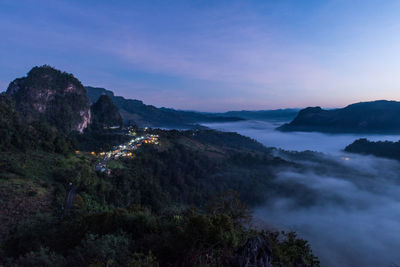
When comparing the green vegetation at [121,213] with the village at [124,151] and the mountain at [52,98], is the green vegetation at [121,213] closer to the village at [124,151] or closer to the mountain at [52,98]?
the village at [124,151]

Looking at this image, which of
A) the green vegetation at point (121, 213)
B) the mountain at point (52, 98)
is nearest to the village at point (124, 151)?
the green vegetation at point (121, 213)

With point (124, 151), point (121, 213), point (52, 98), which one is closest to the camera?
point (121, 213)

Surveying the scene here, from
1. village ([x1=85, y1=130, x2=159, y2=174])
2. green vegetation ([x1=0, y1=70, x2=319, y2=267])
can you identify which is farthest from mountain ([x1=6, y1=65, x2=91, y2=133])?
village ([x1=85, y1=130, x2=159, y2=174])

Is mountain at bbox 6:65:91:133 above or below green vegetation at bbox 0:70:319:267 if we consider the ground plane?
above

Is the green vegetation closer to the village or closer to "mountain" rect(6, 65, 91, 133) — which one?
the village

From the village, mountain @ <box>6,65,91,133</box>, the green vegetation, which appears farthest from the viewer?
mountain @ <box>6,65,91,133</box>

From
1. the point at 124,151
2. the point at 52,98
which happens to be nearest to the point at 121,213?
the point at 124,151

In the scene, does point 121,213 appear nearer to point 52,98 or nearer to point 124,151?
point 124,151

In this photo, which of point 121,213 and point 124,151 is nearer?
point 121,213

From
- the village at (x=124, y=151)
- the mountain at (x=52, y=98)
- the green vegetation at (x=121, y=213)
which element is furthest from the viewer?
the mountain at (x=52, y=98)
